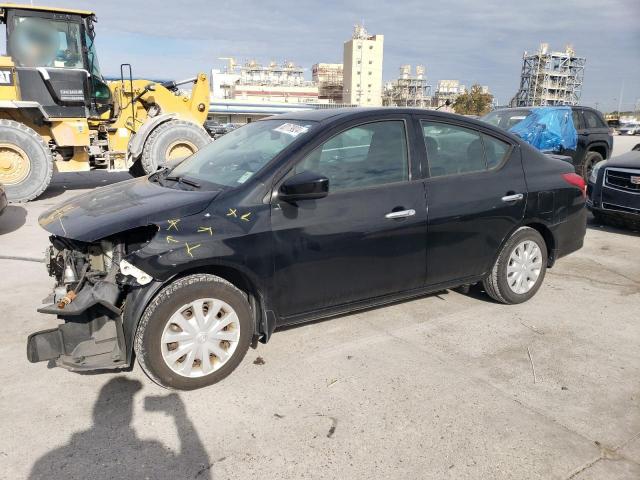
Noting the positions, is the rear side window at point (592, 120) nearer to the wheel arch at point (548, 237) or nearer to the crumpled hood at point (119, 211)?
the wheel arch at point (548, 237)

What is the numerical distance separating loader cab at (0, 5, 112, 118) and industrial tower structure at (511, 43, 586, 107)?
4228 inches

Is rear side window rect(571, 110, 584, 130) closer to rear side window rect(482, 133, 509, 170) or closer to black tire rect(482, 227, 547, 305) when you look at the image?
black tire rect(482, 227, 547, 305)

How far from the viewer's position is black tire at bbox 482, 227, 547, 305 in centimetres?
436

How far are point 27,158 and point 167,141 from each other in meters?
2.58

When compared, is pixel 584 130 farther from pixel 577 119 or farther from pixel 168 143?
pixel 168 143

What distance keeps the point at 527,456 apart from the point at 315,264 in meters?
1.66

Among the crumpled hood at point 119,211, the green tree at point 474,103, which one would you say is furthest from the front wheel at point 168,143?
the green tree at point 474,103

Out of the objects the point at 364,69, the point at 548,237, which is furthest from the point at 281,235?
the point at 364,69

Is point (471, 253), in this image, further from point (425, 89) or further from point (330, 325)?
point (425, 89)

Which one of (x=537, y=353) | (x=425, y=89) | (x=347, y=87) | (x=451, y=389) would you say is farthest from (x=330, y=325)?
(x=425, y=89)

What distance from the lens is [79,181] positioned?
12930 millimetres

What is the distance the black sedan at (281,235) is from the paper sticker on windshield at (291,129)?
2 cm

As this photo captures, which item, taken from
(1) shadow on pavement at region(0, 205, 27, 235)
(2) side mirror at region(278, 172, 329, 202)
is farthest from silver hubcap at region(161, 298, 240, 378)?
(1) shadow on pavement at region(0, 205, 27, 235)

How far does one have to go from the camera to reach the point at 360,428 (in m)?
2.80
